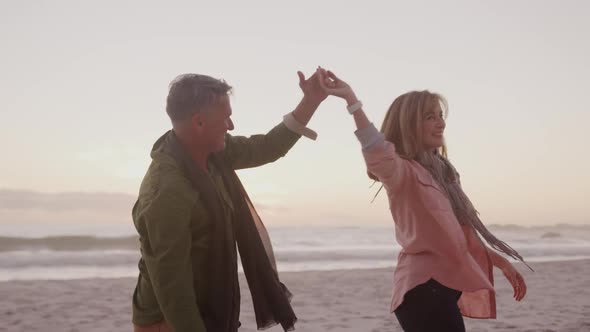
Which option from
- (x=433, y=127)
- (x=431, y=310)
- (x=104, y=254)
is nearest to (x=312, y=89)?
(x=433, y=127)

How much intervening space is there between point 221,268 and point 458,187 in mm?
1434

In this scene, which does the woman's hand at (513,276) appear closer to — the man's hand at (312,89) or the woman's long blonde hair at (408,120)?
the woman's long blonde hair at (408,120)

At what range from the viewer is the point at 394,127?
3.01 metres

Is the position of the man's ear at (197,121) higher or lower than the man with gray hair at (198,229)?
higher

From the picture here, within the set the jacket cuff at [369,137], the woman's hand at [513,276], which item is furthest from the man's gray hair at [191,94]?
the woman's hand at [513,276]

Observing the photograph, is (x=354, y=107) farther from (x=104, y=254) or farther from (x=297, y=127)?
(x=104, y=254)

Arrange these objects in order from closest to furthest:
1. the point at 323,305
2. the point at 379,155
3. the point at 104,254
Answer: the point at 379,155 < the point at 323,305 < the point at 104,254

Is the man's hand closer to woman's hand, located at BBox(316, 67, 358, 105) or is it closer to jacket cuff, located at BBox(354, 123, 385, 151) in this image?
woman's hand, located at BBox(316, 67, 358, 105)

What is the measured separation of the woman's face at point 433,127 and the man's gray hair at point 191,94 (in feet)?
3.69

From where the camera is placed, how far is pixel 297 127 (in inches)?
112

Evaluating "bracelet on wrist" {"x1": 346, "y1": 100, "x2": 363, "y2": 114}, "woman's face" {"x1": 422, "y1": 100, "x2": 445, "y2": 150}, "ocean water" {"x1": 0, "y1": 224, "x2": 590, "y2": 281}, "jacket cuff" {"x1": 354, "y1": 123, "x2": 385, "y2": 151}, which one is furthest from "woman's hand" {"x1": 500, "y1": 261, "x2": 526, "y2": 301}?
"ocean water" {"x1": 0, "y1": 224, "x2": 590, "y2": 281}

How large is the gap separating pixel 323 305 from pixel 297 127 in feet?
19.3

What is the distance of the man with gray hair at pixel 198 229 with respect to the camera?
6.86 ft

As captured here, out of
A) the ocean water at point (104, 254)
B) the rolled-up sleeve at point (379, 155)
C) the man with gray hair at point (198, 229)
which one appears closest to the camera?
the man with gray hair at point (198, 229)
